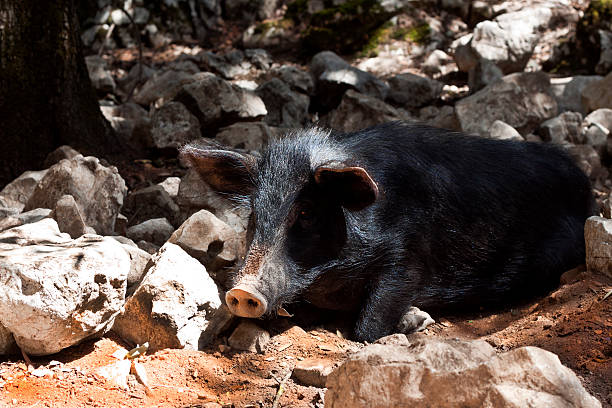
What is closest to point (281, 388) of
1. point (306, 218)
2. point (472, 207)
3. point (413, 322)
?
point (306, 218)

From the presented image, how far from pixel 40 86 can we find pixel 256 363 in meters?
3.47

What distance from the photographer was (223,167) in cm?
412

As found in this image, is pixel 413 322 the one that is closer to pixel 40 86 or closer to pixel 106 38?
pixel 40 86

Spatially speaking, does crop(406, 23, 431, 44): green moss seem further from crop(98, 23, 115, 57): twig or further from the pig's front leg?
the pig's front leg

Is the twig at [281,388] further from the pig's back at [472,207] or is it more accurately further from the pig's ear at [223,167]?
the pig's ear at [223,167]

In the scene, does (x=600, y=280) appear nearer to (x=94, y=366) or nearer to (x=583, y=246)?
(x=583, y=246)

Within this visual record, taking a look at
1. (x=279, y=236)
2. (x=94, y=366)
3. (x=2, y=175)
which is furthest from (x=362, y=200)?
(x=2, y=175)

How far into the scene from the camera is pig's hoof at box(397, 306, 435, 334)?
153 inches

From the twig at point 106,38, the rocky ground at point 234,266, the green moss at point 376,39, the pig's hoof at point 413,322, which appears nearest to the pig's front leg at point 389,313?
the pig's hoof at point 413,322

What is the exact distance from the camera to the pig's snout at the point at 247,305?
10.5ft

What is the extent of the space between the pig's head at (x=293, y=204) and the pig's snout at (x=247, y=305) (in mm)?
42

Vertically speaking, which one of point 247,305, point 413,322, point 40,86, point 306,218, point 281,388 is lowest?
point 413,322

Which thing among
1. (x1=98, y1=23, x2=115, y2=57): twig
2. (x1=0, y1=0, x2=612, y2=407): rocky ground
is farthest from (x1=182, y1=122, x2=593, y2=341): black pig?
(x1=98, y1=23, x2=115, y2=57): twig

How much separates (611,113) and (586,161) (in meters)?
1.09
